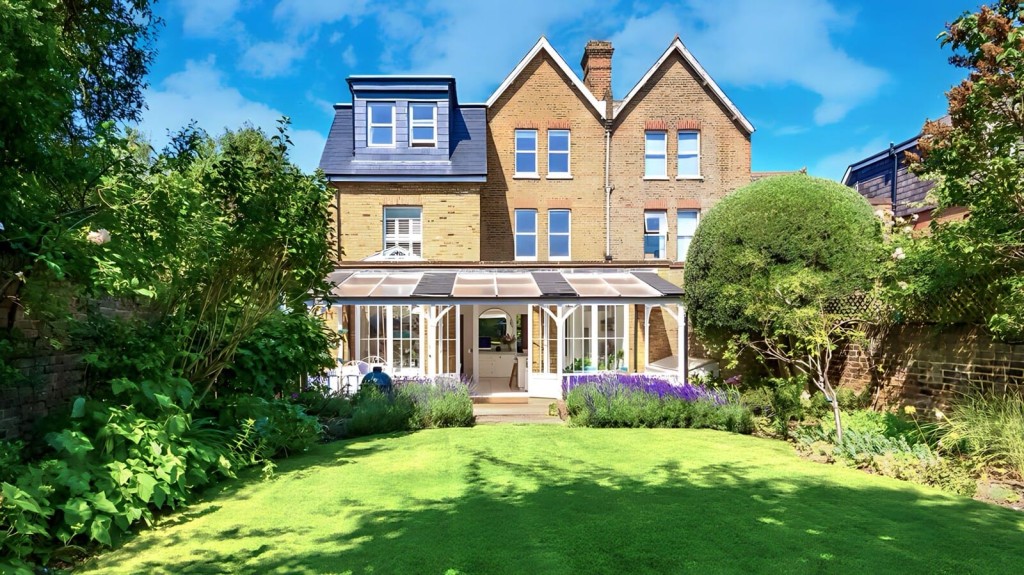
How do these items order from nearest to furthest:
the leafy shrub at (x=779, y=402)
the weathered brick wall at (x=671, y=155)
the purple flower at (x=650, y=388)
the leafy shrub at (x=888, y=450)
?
the leafy shrub at (x=888, y=450)
the leafy shrub at (x=779, y=402)
the purple flower at (x=650, y=388)
the weathered brick wall at (x=671, y=155)

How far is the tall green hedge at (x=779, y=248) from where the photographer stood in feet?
35.8

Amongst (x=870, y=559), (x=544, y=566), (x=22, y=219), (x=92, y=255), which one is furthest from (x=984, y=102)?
(x=22, y=219)

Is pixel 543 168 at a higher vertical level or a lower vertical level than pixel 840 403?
higher

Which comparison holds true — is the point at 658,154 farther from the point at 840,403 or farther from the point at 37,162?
the point at 37,162

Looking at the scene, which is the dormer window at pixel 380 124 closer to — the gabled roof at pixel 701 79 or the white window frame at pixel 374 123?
the white window frame at pixel 374 123

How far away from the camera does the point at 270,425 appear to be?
27.2 feet

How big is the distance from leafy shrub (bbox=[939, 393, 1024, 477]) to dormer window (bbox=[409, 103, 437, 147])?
15996mm

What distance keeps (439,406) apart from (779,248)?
7.62 m

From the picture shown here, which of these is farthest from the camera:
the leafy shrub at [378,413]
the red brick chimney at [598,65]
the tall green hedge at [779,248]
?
the red brick chimney at [598,65]

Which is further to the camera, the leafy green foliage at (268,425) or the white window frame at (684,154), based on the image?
the white window frame at (684,154)

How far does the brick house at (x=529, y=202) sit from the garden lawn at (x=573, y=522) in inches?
316

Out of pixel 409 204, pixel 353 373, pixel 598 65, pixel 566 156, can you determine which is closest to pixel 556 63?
pixel 598 65

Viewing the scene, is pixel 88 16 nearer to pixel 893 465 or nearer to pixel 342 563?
pixel 342 563

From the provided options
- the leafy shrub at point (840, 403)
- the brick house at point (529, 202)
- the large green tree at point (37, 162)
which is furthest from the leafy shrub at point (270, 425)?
the leafy shrub at point (840, 403)
